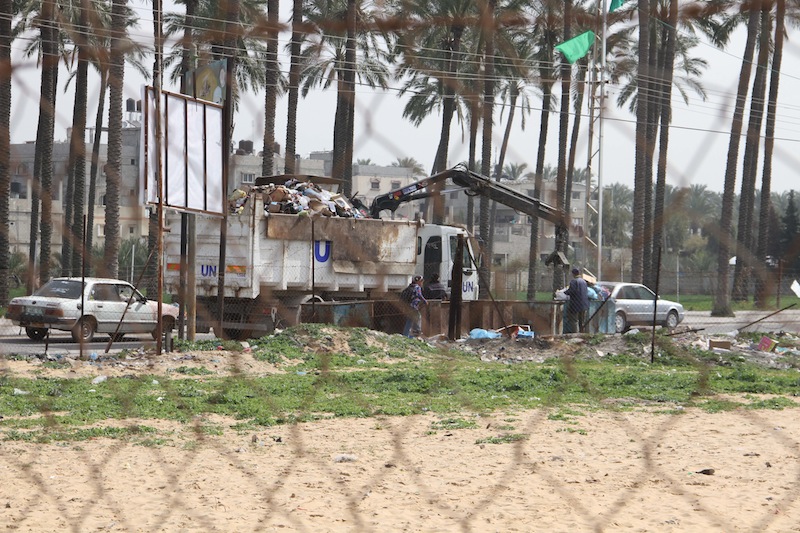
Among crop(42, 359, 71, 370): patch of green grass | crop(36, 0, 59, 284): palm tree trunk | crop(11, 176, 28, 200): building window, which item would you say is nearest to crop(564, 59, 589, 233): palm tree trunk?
crop(36, 0, 59, 284): palm tree trunk

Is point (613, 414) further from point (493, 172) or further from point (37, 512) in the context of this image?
point (493, 172)

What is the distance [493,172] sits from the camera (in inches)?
91.8

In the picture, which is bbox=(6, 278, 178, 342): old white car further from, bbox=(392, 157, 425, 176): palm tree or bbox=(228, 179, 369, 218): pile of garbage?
bbox=(392, 157, 425, 176): palm tree

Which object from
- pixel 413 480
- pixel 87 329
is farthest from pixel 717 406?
pixel 87 329

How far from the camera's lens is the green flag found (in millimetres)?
2016

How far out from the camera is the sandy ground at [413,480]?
4.08m

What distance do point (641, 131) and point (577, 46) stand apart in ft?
0.85

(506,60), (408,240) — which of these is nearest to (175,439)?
(506,60)

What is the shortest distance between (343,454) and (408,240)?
1001 centimetres

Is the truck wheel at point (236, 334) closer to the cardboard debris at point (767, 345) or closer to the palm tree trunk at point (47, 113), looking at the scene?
the cardboard debris at point (767, 345)

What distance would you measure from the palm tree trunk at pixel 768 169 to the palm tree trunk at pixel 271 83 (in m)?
0.99

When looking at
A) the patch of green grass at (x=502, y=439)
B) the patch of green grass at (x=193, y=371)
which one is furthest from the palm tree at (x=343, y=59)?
the patch of green grass at (x=193, y=371)

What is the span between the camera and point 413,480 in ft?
16.2

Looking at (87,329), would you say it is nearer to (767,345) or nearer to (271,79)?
(767,345)
